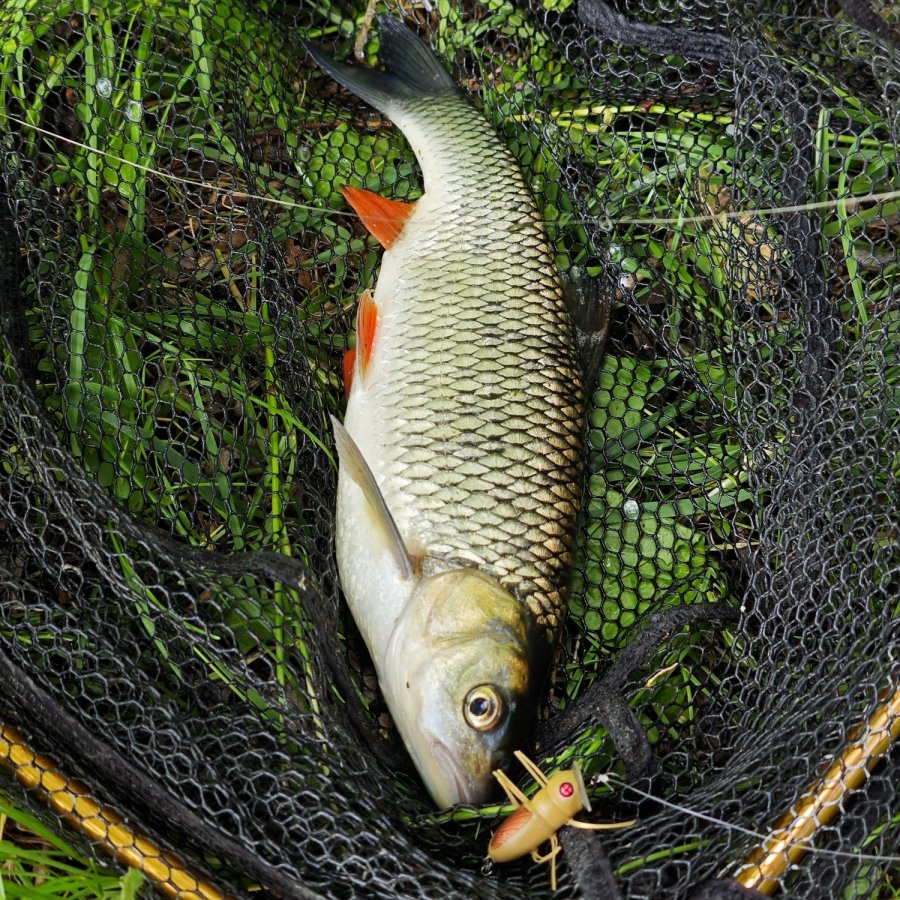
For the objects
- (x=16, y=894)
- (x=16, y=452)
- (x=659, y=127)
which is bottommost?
(x=16, y=894)

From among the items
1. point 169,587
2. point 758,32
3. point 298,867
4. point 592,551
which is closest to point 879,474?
point 592,551

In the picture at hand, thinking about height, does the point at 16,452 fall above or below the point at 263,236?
below

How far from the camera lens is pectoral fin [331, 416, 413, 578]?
1812mm

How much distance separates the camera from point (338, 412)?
2209 millimetres

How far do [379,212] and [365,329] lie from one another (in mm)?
335

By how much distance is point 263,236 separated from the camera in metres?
2.15

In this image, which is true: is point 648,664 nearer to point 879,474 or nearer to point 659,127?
point 879,474

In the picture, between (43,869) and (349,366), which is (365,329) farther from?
(43,869)

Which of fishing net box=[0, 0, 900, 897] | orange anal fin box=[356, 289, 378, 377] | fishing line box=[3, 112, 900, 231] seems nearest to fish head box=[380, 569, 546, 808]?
fishing net box=[0, 0, 900, 897]

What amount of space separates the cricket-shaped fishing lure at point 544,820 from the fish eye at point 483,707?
8cm

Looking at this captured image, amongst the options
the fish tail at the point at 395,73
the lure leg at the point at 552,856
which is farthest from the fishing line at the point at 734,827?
the fish tail at the point at 395,73

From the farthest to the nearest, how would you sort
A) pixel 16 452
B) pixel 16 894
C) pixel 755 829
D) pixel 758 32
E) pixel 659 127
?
pixel 659 127 → pixel 758 32 → pixel 16 452 → pixel 16 894 → pixel 755 829

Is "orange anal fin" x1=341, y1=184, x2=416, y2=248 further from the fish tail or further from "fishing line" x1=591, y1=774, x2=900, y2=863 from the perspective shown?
"fishing line" x1=591, y1=774, x2=900, y2=863

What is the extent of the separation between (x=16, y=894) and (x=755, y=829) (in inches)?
56.0
